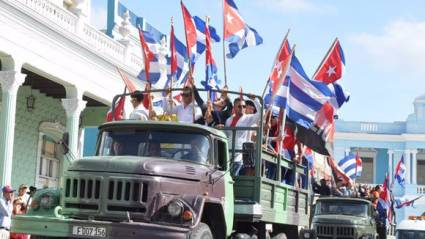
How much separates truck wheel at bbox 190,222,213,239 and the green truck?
0.04ft

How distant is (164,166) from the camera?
29.1ft

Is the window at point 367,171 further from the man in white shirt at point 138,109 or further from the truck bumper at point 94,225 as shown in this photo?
the truck bumper at point 94,225

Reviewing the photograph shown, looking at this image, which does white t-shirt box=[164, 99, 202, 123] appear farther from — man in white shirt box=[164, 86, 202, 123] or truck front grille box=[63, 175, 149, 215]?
truck front grille box=[63, 175, 149, 215]

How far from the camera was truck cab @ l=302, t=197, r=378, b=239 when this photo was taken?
1938 cm

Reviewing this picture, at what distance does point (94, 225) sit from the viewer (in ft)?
28.0

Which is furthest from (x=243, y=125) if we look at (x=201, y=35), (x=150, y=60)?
(x=150, y=60)

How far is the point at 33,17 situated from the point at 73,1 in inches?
155

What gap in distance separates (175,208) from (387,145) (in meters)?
47.9

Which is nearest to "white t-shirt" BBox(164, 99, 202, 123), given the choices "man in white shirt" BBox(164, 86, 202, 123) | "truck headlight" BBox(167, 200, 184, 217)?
"man in white shirt" BBox(164, 86, 202, 123)

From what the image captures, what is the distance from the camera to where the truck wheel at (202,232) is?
8.62m

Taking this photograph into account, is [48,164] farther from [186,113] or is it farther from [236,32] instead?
[186,113]

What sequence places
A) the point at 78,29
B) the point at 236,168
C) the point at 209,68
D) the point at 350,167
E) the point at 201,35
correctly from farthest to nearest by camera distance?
the point at 350,167 < the point at 78,29 < the point at 201,35 < the point at 209,68 < the point at 236,168

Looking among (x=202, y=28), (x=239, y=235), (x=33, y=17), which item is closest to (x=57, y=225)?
(x=239, y=235)

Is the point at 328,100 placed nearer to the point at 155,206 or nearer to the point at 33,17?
the point at 155,206
